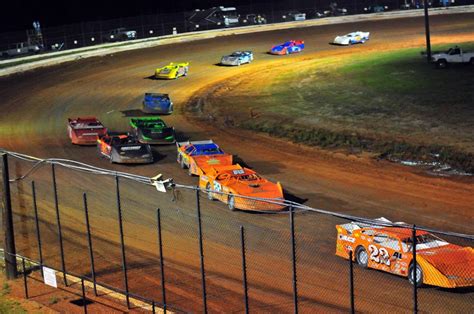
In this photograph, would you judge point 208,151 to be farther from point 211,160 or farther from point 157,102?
point 157,102

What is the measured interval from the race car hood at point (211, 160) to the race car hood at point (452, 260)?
13701 mm

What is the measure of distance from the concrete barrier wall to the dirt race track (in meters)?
20.2

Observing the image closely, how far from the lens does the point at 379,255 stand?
22.1 m

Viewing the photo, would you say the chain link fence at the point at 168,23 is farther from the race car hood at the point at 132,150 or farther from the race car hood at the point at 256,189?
the race car hood at the point at 256,189

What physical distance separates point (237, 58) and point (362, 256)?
5084 cm

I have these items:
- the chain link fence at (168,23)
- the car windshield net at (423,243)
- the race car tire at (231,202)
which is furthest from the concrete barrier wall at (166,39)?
the car windshield net at (423,243)

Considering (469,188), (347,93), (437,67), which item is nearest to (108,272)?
(469,188)

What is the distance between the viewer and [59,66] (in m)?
75.4

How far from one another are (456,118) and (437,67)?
1853 centimetres

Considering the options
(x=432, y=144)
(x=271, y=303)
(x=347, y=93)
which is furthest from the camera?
(x=347, y=93)

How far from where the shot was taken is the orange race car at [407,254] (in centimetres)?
2047

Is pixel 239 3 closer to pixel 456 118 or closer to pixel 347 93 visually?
pixel 347 93

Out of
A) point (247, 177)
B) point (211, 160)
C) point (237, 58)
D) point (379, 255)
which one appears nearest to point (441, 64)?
point (237, 58)

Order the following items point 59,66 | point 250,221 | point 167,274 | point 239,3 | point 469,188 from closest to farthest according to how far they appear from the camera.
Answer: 1. point 167,274
2. point 250,221
3. point 469,188
4. point 59,66
5. point 239,3
